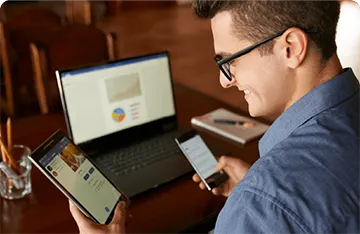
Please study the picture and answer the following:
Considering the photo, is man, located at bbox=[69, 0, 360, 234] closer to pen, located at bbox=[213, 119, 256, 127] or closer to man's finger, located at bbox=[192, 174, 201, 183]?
man's finger, located at bbox=[192, 174, 201, 183]

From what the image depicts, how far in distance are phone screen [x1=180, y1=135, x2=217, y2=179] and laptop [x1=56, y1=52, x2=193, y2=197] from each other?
49 mm

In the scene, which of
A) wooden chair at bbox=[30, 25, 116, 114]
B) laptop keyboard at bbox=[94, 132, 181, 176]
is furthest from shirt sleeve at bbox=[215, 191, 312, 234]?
wooden chair at bbox=[30, 25, 116, 114]

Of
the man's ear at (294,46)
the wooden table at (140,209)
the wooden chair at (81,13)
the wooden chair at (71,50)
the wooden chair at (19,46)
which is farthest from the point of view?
the wooden chair at (81,13)

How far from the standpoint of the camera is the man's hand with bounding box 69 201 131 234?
36.8 inches

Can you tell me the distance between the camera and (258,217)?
69 cm

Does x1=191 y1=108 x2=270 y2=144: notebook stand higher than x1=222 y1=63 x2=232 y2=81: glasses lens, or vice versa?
x1=222 y1=63 x2=232 y2=81: glasses lens

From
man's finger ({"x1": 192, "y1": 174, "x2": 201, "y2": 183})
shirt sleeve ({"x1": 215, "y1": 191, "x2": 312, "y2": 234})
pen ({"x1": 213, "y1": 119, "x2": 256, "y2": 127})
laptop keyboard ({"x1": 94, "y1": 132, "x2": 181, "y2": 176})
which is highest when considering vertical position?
shirt sleeve ({"x1": 215, "y1": 191, "x2": 312, "y2": 234})

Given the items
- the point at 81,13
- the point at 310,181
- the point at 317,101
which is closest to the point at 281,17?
the point at 317,101

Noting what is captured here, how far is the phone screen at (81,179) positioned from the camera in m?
1.00

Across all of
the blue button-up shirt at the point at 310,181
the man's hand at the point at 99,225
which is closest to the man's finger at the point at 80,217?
the man's hand at the point at 99,225

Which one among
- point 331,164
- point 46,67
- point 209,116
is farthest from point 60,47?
point 331,164

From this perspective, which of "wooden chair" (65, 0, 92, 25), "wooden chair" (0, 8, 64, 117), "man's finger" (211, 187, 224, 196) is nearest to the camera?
"man's finger" (211, 187, 224, 196)

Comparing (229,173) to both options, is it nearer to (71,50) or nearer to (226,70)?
(226,70)

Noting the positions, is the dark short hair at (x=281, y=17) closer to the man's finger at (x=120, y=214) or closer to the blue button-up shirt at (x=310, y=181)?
the blue button-up shirt at (x=310, y=181)
